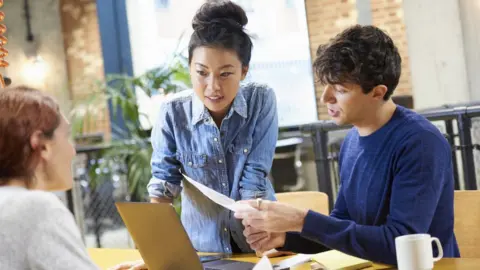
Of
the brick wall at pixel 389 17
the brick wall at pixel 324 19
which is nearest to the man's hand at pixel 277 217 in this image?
the brick wall at pixel 389 17

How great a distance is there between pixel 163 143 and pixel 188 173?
0.43ft

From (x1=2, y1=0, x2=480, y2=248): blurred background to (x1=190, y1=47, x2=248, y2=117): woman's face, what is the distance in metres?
3.07

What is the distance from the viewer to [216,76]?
233 centimetres

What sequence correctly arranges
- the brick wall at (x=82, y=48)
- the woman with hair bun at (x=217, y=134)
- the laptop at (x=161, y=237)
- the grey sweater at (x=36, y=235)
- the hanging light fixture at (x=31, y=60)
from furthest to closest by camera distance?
the hanging light fixture at (x=31, y=60) → the brick wall at (x=82, y=48) → the woman with hair bun at (x=217, y=134) → the laptop at (x=161, y=237) → the grey sweater at (x=36, y=235)

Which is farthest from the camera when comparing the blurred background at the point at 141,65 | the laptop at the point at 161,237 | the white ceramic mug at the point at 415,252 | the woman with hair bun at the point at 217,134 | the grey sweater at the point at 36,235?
the blurred background at the point at 141,65

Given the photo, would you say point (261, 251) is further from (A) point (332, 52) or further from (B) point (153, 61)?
(B) point (153, 61)

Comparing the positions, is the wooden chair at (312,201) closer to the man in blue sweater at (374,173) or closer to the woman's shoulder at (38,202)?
the man in blue sweater at (374,173)

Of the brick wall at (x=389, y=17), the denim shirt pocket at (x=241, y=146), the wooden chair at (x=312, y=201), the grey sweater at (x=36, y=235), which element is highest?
the brick wall at (x=389, y=17)

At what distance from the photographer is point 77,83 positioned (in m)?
7.64

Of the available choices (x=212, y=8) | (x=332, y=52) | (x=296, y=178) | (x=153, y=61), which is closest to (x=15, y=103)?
(x=332, y=52)

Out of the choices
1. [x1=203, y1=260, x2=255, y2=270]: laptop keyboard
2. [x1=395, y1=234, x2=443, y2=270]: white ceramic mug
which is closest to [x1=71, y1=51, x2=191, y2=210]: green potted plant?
[x1=203, y1=260, x2=255, y2=270]: laptop keyboard

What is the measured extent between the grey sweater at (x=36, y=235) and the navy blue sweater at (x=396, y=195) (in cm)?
71

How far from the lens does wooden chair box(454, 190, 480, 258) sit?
2.31m

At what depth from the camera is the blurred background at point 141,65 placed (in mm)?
5602
